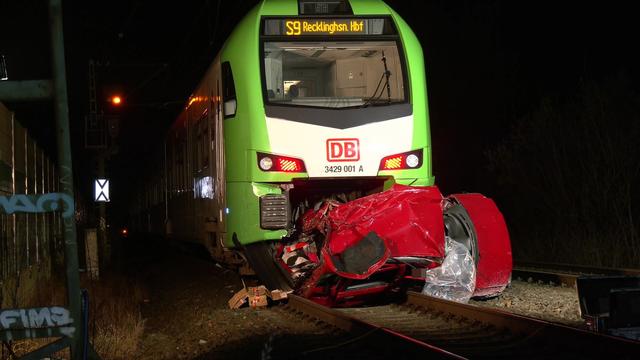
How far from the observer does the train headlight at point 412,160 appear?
9.30 m

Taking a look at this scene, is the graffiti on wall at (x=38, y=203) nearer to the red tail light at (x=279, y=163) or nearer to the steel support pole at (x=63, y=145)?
the steel support pole at (x=63, y=145)

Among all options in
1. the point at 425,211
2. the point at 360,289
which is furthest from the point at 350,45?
the point at 360,289

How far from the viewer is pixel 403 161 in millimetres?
9297

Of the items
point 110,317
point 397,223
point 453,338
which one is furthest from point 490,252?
point 110,317

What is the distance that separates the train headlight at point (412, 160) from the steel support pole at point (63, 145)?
17.5ft

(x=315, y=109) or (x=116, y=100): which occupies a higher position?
(x=116, y=100)

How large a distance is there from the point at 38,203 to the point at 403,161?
5.48 meters

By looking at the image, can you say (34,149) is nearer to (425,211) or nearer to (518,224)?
(425,211)

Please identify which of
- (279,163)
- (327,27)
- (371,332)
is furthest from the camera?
(327,27)

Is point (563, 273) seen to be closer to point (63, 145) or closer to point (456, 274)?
point (456, 274)

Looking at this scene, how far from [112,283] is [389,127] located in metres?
6.47

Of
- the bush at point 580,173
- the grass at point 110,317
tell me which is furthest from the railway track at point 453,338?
the bush at point 580,173

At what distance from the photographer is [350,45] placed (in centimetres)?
947

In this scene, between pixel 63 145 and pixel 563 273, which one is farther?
pixel 563 273
